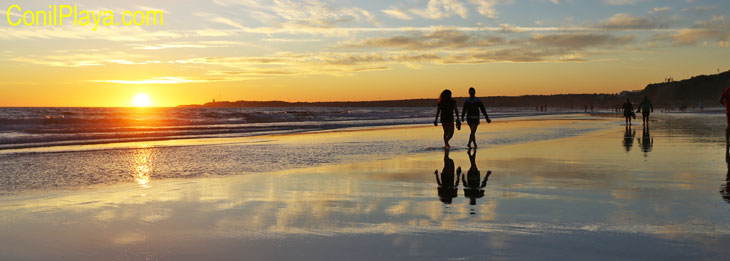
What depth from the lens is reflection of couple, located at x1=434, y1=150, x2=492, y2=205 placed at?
714cm

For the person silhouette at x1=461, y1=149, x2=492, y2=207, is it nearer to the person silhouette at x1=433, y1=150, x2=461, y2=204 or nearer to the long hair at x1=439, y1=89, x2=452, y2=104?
the person silhouette at x1=433, y1=150, x2=461, y2=204

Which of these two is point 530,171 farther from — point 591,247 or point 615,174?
point 591,247

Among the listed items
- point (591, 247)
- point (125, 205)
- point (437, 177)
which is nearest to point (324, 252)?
point (591, 247)

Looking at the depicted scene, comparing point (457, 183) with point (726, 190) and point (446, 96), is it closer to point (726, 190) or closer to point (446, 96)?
point (726, 190)

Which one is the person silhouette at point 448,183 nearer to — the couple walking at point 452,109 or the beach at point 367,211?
the beach at point 367,211

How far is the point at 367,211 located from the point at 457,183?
267cm

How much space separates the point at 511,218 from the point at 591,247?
48.4 inches

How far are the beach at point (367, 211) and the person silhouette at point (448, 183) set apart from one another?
0.35 ft

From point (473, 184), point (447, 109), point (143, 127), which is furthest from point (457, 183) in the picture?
point (143, 127)

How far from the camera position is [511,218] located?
5621mm

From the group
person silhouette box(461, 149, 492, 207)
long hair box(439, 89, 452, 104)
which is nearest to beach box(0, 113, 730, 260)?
person silhouette box(461, 149, 492, 207)

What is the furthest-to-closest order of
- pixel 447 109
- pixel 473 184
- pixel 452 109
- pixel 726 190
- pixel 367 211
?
1. pixel 452 109
2. pixel 447 109
3. pixel 473 184
4. pixel 726 190
5. pixel 367 211

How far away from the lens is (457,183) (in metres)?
8.47

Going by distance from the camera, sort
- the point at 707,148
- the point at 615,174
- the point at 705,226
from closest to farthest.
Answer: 1. the point at 705,226
2. the point at 615,174
3. the point at 707,148
